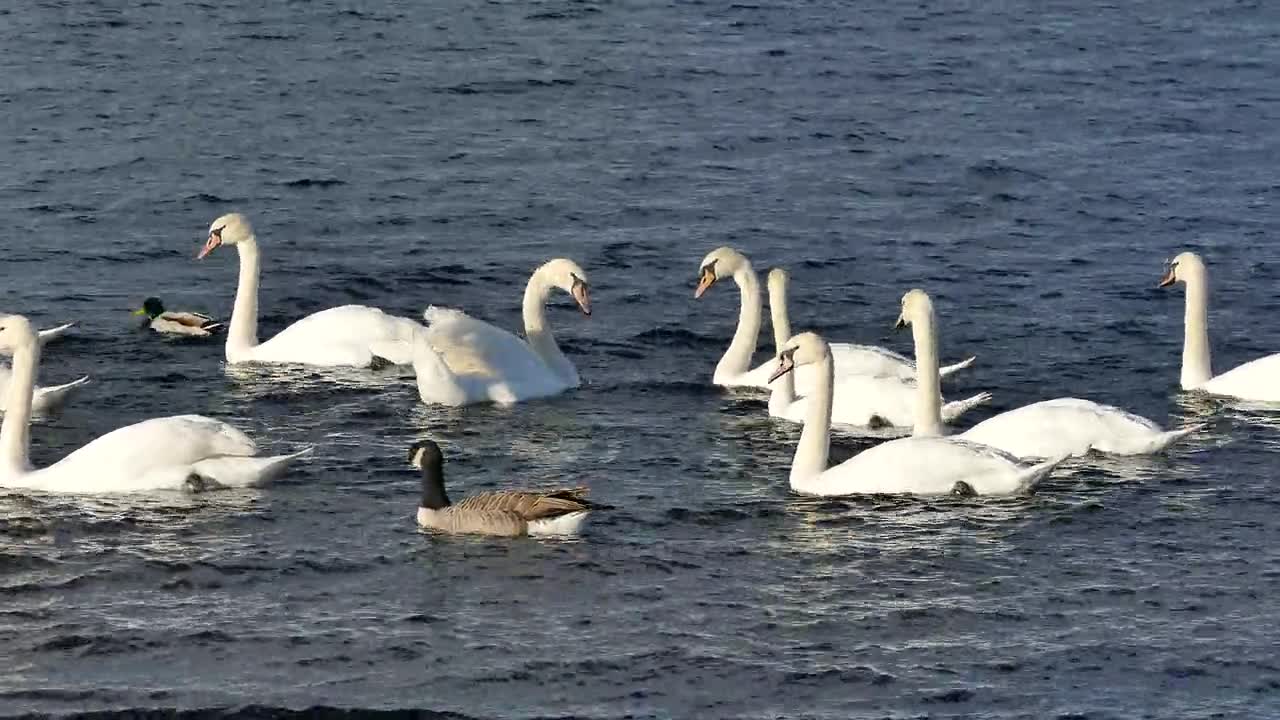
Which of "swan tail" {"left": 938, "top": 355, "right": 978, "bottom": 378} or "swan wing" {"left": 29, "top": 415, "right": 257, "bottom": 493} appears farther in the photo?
"swan tail" {"left": 938, "top": 355, "right": 978, "bottom": 378}

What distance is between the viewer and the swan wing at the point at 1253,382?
1922 centimetres

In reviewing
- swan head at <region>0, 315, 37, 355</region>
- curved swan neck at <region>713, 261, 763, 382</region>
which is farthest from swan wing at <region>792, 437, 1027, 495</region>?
swan head at <region>0, 315, 37, 355</region>

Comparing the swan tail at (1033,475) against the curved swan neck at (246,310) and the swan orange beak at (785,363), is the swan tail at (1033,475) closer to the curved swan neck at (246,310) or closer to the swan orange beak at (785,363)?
the swan orange beak at (785,363)

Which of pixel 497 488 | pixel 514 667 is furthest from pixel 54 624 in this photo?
pixel 497 488

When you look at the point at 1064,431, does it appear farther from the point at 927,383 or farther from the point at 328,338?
the point at 328,338

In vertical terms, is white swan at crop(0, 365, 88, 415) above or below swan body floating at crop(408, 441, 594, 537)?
above

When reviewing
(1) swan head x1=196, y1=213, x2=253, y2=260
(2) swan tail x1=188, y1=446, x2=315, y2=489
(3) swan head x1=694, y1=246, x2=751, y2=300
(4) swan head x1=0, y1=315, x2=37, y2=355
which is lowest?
(2) swan tail x1=188, y1=446, x2=315, y2=489

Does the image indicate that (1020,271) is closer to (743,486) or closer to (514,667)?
(743,486)

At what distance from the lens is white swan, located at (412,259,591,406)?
62.5ft

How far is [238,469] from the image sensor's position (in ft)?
53.9

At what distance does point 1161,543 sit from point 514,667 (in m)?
4.54

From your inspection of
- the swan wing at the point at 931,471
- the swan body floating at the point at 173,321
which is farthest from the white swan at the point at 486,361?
the swan wing at the point at 931,471

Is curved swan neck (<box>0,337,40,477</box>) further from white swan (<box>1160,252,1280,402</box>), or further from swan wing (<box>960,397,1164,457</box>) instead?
white swan (<box>1160,252,1280,402</box>)

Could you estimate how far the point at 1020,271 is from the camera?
77.4 ft
